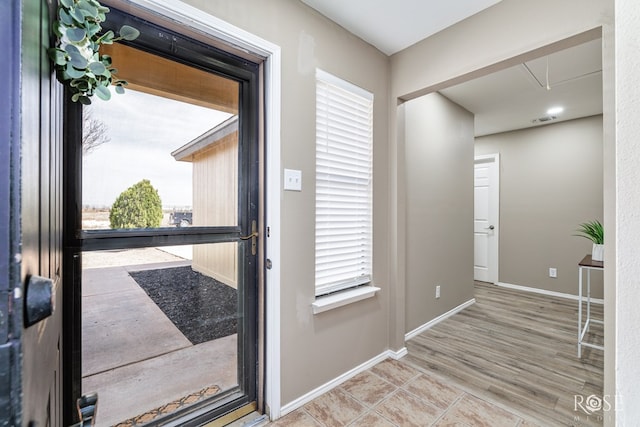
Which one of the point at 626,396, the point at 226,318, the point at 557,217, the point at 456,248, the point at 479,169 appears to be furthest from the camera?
the point at 479,169

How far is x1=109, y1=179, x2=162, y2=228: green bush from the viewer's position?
4.26ft

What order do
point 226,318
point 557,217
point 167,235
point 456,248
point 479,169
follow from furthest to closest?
point 479,169 < point 557,217 < point 456,248 < point 226,318 < point 167,235

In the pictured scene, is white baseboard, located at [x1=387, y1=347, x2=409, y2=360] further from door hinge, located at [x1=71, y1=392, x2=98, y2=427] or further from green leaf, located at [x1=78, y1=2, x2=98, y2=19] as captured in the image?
green leaf, located at [x1=78, y1=2, x2=98, y2=19]

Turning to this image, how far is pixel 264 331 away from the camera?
1.71 metres

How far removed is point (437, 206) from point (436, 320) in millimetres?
1259

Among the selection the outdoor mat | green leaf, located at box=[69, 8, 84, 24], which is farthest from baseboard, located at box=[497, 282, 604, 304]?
green leaf, located at box=[69, 8, 84, 24]

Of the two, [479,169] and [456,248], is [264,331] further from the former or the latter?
[479,169]

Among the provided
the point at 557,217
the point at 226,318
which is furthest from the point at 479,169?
the point at 226,318

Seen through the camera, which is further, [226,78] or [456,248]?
[456,248]

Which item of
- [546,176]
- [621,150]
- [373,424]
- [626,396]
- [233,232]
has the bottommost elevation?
[373,424]

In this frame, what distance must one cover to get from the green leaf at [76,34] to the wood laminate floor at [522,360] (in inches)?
98.7

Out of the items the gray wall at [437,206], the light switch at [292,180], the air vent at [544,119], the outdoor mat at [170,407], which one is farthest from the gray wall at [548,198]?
the outdoor mat at [170,407]

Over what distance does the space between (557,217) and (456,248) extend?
196cm

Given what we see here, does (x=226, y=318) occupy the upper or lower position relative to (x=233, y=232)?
lower
